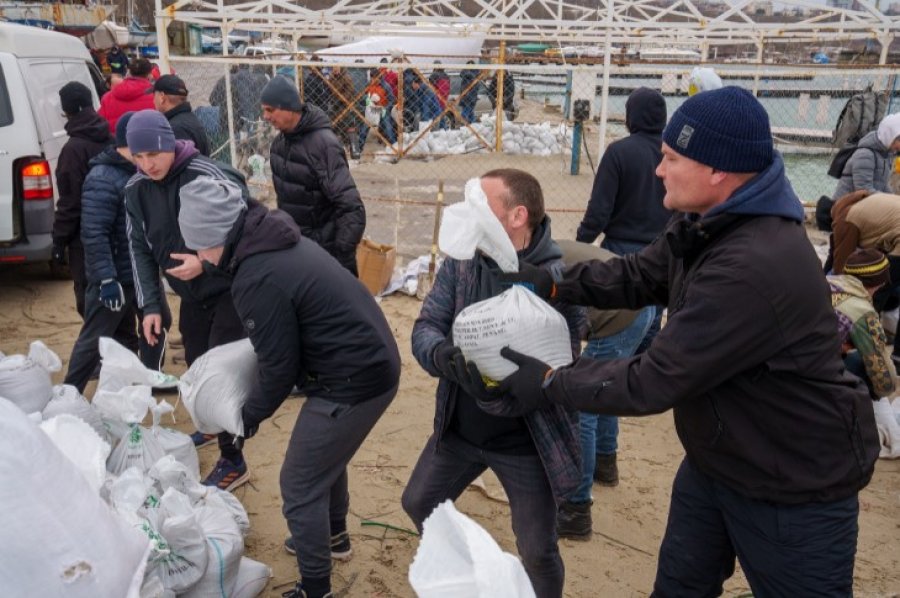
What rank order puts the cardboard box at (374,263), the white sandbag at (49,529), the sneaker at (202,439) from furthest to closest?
1. the cardboard box at (374,263)
2. the sneaker at (202,439)
3. the white sandbag at (49,529)

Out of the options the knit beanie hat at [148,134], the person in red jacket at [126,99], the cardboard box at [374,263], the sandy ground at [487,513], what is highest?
the person in red jacket at [126,99]

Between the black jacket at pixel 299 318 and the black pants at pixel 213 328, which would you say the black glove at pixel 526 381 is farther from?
the black pants at pixel 213 328

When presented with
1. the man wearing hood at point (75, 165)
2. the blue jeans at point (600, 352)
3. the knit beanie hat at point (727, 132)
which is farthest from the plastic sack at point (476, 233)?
the man wearing hood at point (75, 165)

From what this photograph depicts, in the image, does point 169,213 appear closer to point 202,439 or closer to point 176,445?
point 176,445

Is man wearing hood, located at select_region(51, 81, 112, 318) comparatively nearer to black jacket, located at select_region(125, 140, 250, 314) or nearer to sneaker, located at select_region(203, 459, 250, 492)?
black jacket, located at select_region(125, 140, 250, 314)

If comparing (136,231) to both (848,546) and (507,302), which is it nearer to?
(507,302)

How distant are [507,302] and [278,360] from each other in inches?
31.0

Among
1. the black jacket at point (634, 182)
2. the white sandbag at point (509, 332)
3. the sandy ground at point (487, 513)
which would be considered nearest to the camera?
the white sandbag at point (509, 332)

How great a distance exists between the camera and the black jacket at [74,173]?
171 inches

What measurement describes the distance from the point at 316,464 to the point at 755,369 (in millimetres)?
1470

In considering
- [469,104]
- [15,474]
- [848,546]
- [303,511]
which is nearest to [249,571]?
[303,511]

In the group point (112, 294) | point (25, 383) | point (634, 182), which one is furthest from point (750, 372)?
point (112, 294)

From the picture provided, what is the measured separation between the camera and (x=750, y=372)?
1753 mm

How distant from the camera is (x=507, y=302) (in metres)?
2.12
